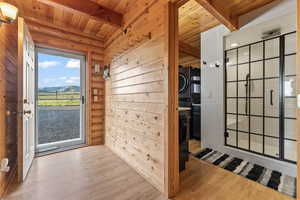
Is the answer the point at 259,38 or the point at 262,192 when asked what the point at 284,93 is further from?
the point at 262,192

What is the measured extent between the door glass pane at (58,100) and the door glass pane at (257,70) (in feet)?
11.6

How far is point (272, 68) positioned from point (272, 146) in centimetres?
127

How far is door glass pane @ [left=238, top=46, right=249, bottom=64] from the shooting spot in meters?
2.59

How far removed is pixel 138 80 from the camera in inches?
83.2

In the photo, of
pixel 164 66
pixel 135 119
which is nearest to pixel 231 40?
pixel 164 66

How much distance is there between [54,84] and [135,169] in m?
2.42

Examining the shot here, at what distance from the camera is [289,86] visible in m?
2.14

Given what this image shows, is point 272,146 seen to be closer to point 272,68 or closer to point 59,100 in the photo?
point 272,68

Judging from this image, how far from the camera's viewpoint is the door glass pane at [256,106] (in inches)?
98.6

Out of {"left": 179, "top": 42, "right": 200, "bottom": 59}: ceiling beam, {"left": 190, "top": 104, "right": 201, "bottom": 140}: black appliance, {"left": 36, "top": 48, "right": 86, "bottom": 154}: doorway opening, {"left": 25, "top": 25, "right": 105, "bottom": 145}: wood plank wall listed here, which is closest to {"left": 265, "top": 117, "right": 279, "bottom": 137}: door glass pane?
{"left": 190, "top": 104, "right": 201, "bottom": 140}: black appliance

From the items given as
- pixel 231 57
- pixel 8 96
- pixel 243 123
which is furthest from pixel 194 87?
pixel 8 96

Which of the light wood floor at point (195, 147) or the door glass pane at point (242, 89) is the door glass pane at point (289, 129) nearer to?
the door glass pane at point (242, 89)

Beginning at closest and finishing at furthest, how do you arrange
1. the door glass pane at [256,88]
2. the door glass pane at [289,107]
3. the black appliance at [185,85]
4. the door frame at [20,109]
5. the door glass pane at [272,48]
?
the door frame at [20,109] < the door glass pane at [289,107] < the door glass pane at [272,48] < the door glass pane at [256,88] < the black appliance at [185,85]

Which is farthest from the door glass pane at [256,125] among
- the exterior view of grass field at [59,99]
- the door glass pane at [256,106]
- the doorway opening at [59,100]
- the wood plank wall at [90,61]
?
the exterior view of grass field at [59,99]
